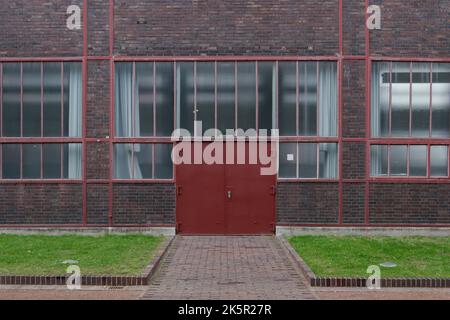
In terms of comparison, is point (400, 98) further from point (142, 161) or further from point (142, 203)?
point (142, 203)

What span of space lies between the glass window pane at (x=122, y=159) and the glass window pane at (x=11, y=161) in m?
2.71

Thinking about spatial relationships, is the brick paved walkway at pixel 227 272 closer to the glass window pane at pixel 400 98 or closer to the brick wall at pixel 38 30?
the glass window pane at pixel 400 98

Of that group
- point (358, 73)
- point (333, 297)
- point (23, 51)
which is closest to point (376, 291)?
point (333, 297)

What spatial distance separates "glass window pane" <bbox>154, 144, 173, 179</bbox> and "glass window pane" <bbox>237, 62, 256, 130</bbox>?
85.7 inches

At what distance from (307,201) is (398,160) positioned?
2.79 metres

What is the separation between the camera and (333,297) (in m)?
11.2

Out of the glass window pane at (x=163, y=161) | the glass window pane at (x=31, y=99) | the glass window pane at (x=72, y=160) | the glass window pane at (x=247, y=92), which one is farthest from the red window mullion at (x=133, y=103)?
the glass window pane at (x=247, y=92)

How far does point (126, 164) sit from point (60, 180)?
6.07ft

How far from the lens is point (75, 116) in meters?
18.9

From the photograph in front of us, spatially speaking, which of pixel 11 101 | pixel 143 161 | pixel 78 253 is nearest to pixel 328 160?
pixel 143 161

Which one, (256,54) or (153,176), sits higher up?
(256,54)

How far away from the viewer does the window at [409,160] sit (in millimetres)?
18891

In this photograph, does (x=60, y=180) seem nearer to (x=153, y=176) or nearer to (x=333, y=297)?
(x=153, y=176)

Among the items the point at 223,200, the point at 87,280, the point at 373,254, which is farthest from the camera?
the point at 223,200
